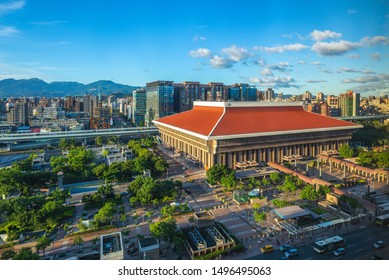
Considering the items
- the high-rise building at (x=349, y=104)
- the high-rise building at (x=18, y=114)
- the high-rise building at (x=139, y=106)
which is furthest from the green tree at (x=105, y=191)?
the high-rise building at (x=349, y=104)

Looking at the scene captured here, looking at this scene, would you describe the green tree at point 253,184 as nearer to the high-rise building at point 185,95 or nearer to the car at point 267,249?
the car at point 267,249

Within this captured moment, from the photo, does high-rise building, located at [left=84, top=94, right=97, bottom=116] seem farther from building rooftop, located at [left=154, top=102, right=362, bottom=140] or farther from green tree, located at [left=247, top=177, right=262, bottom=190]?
green tree, located at [left=247, top=177, right=262, bottom=190]

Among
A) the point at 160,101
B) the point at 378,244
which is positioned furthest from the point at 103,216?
the point at 160,101

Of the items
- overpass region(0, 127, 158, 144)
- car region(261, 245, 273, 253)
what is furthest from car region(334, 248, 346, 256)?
overpass region(0, 127, 158, 144)

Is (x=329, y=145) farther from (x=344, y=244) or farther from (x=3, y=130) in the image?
(x=3, y=130)

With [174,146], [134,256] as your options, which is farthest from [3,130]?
[134,256]

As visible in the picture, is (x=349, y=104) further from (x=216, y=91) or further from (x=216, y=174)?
(x=216, y=174)
